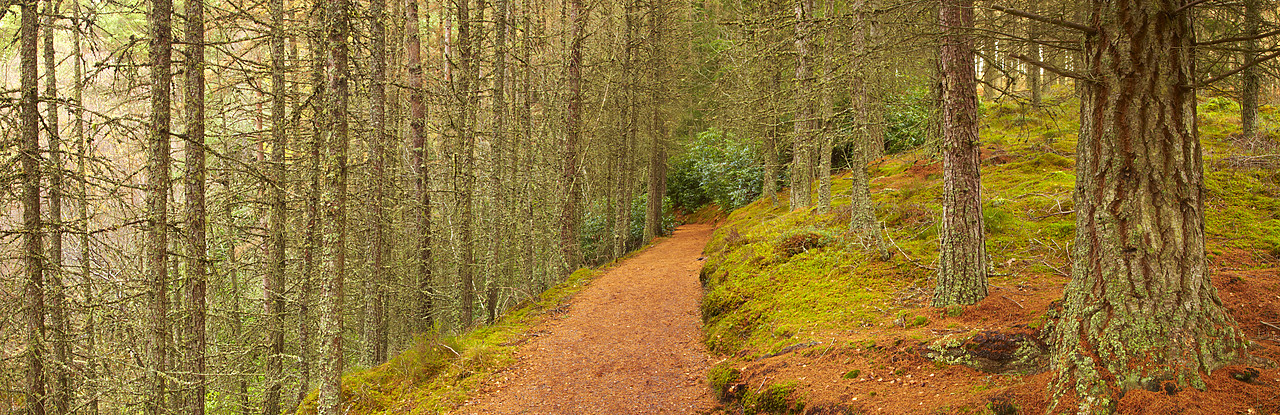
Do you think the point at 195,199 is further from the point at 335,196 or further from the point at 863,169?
the point at 863,169

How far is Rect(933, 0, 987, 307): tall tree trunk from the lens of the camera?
204 inches

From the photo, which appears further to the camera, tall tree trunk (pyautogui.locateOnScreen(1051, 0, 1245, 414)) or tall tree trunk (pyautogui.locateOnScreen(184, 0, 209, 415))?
tall tree trunk (pyautogui.locateOnScreen(184, 0, 209, 415))

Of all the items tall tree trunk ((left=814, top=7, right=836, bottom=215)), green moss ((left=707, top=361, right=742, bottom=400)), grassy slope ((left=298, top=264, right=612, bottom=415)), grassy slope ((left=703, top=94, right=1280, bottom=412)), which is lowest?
grassy slope ((left=298, top=264, right=612, bottom=415))

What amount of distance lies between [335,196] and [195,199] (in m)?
1.41

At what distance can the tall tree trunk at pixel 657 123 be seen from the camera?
16.9 metres

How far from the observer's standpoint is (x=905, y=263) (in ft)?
23.2

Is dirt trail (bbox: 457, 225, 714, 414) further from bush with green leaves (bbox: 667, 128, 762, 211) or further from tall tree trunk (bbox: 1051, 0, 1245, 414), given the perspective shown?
bush with green leaves (bbox: 667, 128, 762, 211)

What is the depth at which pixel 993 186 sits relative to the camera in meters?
9.26

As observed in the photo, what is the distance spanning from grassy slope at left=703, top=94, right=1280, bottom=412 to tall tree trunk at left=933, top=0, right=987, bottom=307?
0.32 metres

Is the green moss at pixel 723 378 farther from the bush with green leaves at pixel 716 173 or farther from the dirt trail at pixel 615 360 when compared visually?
the bush with green leaves at pixel 716 173

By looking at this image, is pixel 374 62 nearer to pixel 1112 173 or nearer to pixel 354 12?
pixel 354 12

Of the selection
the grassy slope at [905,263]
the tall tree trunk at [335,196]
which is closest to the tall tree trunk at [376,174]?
the tall tree trunk at [335,196]

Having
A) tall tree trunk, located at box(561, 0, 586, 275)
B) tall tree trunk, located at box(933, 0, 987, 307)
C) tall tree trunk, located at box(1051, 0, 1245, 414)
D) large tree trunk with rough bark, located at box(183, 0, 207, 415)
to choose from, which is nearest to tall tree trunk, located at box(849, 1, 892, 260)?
tall tree trunk, located at box(933, 0, 987, 307)

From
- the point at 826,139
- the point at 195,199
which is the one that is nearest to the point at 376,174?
the point at 195,199
